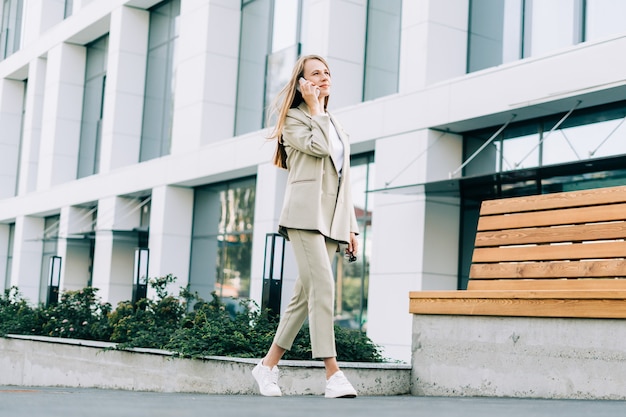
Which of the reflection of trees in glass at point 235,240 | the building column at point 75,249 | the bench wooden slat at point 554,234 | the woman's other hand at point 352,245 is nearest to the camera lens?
the woman's other hand at point 352,245

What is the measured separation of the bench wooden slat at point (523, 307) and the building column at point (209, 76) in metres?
13.5

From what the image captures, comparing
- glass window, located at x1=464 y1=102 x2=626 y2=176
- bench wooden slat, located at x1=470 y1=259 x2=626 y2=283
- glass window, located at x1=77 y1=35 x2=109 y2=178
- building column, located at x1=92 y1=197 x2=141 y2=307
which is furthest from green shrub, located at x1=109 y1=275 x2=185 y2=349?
glass window, located at x1=77 y1=35 x2=109 y2=178

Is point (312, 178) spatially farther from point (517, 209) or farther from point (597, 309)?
point (517, 209)

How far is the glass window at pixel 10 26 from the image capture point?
35219 millimetres

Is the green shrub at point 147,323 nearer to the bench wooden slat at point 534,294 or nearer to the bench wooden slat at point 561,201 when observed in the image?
the bench wooden slat at point 534,294

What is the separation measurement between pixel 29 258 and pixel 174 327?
2025cm

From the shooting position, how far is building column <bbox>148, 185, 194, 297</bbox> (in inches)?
810

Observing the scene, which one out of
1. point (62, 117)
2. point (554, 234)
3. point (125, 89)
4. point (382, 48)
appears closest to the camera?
point (554, 234)

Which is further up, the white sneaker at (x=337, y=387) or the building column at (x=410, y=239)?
the building column at (x=410, y=239)

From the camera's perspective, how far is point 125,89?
23.8 metres

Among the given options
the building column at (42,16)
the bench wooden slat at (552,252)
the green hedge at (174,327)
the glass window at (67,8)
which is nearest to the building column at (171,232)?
the green hedge at (174,327)

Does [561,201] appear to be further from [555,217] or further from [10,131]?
[10,131]

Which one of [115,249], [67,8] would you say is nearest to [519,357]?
[115,249]

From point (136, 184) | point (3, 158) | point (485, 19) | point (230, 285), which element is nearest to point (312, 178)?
point (485, 19)
